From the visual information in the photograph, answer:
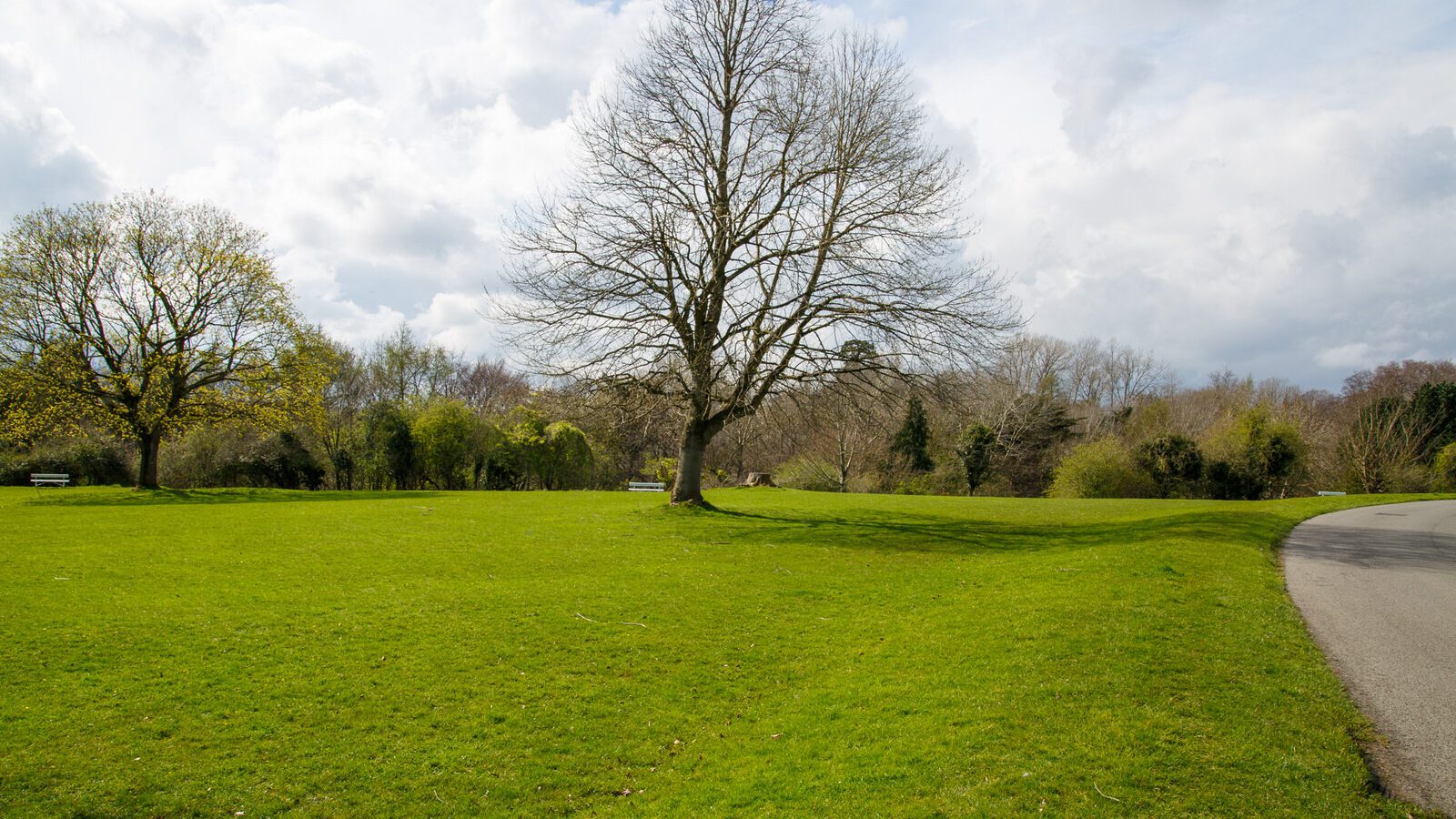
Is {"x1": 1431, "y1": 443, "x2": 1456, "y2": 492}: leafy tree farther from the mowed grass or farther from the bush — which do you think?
the mowed grass

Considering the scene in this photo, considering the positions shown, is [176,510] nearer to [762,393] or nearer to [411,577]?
[411,577]

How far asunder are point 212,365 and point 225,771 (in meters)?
27.3

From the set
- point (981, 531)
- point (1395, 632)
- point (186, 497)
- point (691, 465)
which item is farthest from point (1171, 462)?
point (186, 497)

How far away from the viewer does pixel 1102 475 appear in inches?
1312

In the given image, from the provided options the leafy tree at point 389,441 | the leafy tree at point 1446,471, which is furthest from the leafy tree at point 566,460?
the leafy tree at point 1446,471

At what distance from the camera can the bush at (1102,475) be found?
33250mm

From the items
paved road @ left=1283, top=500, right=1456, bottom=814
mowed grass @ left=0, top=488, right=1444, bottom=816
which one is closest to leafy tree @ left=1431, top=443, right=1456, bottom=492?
paved road @ left=1283, top=500, right=1456, bottom=814

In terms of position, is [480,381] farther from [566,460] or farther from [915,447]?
[915,447]

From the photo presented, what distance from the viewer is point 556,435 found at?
35.7 metres

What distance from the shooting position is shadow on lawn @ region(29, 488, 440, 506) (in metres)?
21.6

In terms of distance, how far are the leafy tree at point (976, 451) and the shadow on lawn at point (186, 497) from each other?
26.1 m

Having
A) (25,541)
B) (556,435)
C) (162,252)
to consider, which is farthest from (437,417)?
(25,541)

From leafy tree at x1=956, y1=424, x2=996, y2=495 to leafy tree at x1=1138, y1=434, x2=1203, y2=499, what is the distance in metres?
6.87

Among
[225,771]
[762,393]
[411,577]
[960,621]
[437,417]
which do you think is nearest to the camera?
[225,771]
